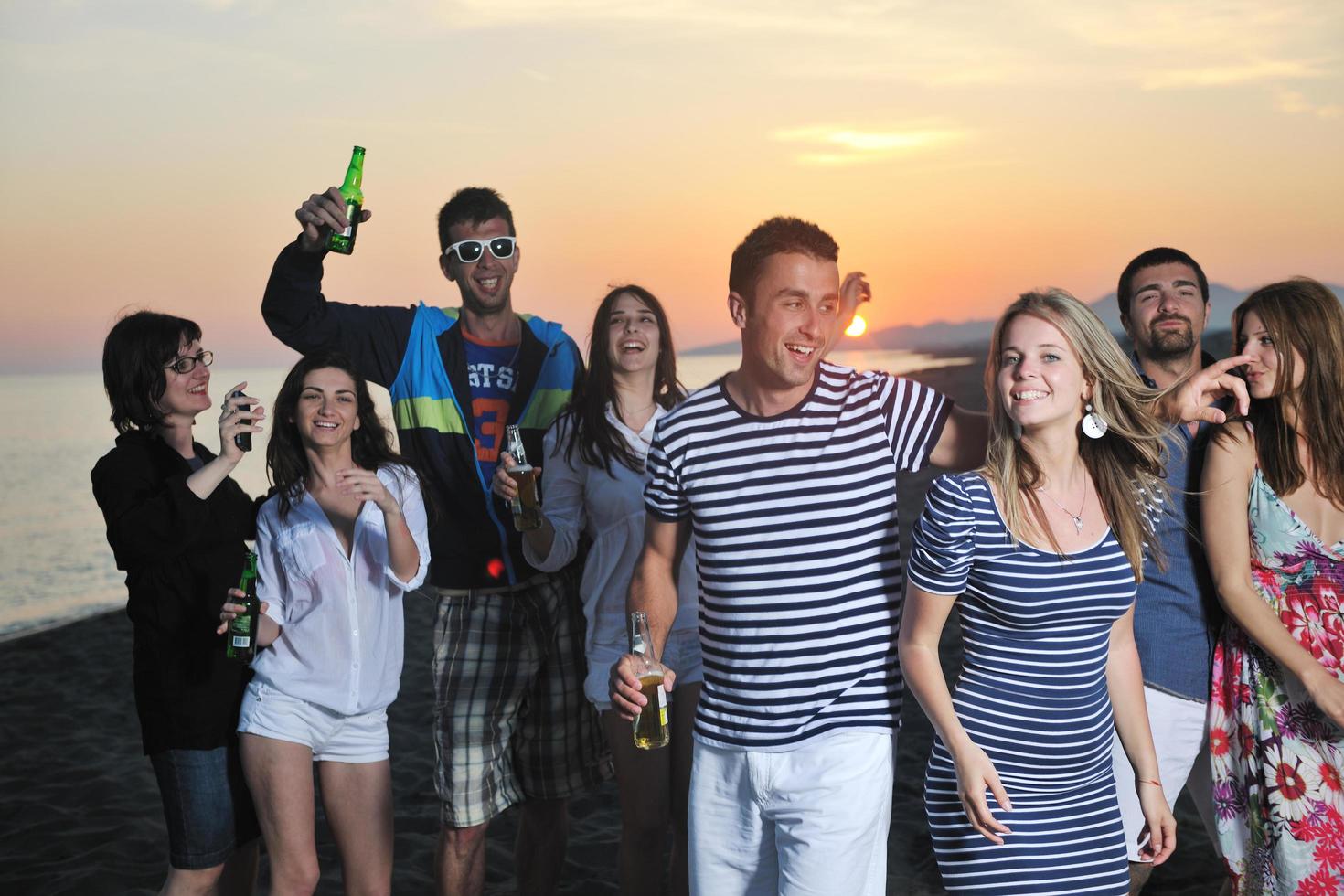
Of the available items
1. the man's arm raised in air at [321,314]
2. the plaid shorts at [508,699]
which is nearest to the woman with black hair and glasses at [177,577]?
the man's arm raised in air at [321,314]

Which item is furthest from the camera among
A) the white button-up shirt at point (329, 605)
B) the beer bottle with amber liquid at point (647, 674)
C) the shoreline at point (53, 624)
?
the shoreline at point (53, 624)

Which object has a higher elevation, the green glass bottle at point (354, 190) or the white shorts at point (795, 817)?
the green glass bottle at point (354, 190)

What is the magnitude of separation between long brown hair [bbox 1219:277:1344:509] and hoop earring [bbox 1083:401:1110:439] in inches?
35.2

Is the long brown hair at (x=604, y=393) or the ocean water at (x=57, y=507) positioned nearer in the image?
the long brown hair at (x=604, y=393)

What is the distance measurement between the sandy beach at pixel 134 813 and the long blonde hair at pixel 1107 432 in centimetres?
315

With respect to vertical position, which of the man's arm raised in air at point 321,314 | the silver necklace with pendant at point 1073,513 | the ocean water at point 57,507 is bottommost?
the ocean water at point 57,507

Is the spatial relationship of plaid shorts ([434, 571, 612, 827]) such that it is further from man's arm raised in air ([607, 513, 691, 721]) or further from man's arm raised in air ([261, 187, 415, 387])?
man's arm raised in air ([607, 513, 691, 721])

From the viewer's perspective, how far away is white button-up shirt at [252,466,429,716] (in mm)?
4215

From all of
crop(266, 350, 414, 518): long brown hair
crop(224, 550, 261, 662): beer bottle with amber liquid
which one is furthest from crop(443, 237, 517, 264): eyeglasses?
crop(224, 550, 261, 662): beer bottle with amber liquid

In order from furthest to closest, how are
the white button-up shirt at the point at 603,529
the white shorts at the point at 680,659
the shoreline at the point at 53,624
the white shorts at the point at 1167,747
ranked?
the shoreline at the point at 53,624
the white button-up shirt at the point at 603,529
the white shorts at the point at 680,659
the white shorts at the point at 1167,747

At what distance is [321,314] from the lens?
492 centimetres

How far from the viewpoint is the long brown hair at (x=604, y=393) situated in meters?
4.68

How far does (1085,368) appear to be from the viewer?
335cm

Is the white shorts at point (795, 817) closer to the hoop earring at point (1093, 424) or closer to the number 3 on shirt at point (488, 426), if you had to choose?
the hoop earring at point (1093, 424)
